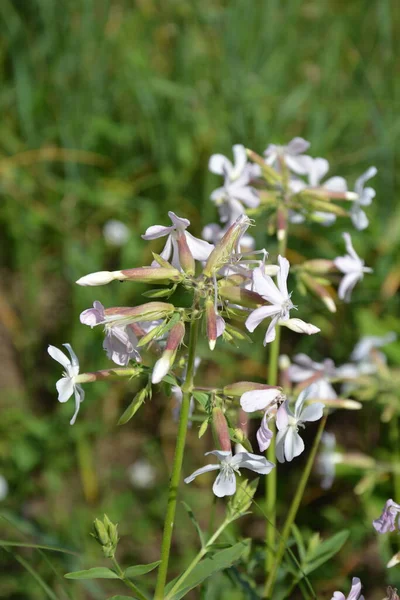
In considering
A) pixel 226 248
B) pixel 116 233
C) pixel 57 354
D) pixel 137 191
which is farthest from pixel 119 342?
pixel 137 191

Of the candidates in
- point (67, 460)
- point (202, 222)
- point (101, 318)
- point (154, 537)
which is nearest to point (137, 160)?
point (202, 222)

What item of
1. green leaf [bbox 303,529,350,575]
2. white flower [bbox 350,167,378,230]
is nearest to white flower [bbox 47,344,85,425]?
green leaf [bbox 303,529,350,575]

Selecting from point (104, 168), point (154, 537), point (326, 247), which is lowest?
point (154, 537)

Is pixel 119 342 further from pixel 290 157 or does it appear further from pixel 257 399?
pixel 290 157

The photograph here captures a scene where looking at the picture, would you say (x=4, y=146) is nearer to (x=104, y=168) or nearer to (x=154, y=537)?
(x=104, y=168)

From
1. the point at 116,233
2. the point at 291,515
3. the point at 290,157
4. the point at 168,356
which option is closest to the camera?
the point at 168,356

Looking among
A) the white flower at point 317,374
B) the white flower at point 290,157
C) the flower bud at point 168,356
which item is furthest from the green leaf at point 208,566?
the white flower at point 290,157

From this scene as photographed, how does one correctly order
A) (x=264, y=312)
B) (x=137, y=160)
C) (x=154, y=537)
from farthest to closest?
(x=137, y=160) < (x=154, y=537) < (x=264, y=312)
